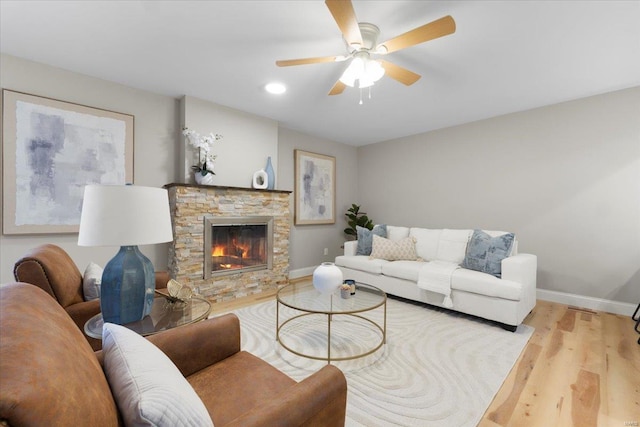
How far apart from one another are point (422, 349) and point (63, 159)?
3676mm

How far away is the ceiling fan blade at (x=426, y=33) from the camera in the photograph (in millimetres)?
1680

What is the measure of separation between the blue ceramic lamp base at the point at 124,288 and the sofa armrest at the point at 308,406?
934mm

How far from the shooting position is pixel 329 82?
3020mm

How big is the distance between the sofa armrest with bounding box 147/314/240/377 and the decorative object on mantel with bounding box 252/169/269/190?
2.69 meters

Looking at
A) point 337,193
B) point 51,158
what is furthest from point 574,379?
point 51,158

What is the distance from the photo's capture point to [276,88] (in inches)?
124

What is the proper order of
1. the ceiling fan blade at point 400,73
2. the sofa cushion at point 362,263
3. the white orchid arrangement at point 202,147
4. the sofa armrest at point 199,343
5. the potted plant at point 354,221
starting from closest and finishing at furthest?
the sofa armrest at point 199,343
the ceiling fan blade at point 400,73
the white orchid arrangement at point 202,147
the sofa cushion at point 362,263
the potted plant at point 354,221

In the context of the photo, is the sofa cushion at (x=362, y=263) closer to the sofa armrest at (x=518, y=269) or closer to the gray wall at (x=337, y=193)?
the gray wall at (x=337, y=193)

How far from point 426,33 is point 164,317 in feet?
7.38

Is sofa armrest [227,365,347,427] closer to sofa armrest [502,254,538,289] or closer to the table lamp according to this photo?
the table lamp

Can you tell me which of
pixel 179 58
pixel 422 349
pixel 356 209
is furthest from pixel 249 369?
pixel 356 209

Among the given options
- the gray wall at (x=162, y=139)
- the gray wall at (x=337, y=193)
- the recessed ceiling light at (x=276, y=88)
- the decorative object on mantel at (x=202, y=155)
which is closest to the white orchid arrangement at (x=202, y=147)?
the decorative object on mantel at (x=202, y=155)

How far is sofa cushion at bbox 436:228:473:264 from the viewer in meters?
3.55

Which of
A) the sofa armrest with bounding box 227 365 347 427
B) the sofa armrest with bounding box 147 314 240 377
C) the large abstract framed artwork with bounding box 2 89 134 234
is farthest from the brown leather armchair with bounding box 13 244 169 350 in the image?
the large abstract framed artwork with bounding box 2 89 134 234
